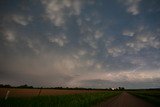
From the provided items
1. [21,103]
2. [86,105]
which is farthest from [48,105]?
[86,105]

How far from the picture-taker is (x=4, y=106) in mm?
15859

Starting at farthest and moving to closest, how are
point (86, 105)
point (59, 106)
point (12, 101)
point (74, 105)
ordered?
point (86, 105) < point (74, 105) < point (59, 106) < point (12, 101)

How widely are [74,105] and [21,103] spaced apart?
5.75m

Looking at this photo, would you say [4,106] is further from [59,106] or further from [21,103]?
[59,106]

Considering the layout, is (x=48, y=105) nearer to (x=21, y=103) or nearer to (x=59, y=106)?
(x=59, y=106)

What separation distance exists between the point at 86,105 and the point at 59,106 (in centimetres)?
573

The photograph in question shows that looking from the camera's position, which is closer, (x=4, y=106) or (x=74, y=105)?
(x=4, y=106)

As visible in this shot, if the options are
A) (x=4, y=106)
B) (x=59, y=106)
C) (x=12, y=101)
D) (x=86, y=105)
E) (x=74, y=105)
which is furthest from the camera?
(x=86, y=105)

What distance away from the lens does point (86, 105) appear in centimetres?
2338

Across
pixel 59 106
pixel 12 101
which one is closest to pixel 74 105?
pixel 59 106

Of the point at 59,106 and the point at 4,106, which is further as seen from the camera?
the point at 59,106

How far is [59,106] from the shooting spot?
1844 centimetres

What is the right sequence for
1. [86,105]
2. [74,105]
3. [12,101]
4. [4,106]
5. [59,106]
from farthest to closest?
[86,105]
[74,105]
[59,106]
[12,101]
[4,106]

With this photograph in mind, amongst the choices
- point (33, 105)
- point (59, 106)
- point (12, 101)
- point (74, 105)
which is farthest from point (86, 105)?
point (12, 101)
